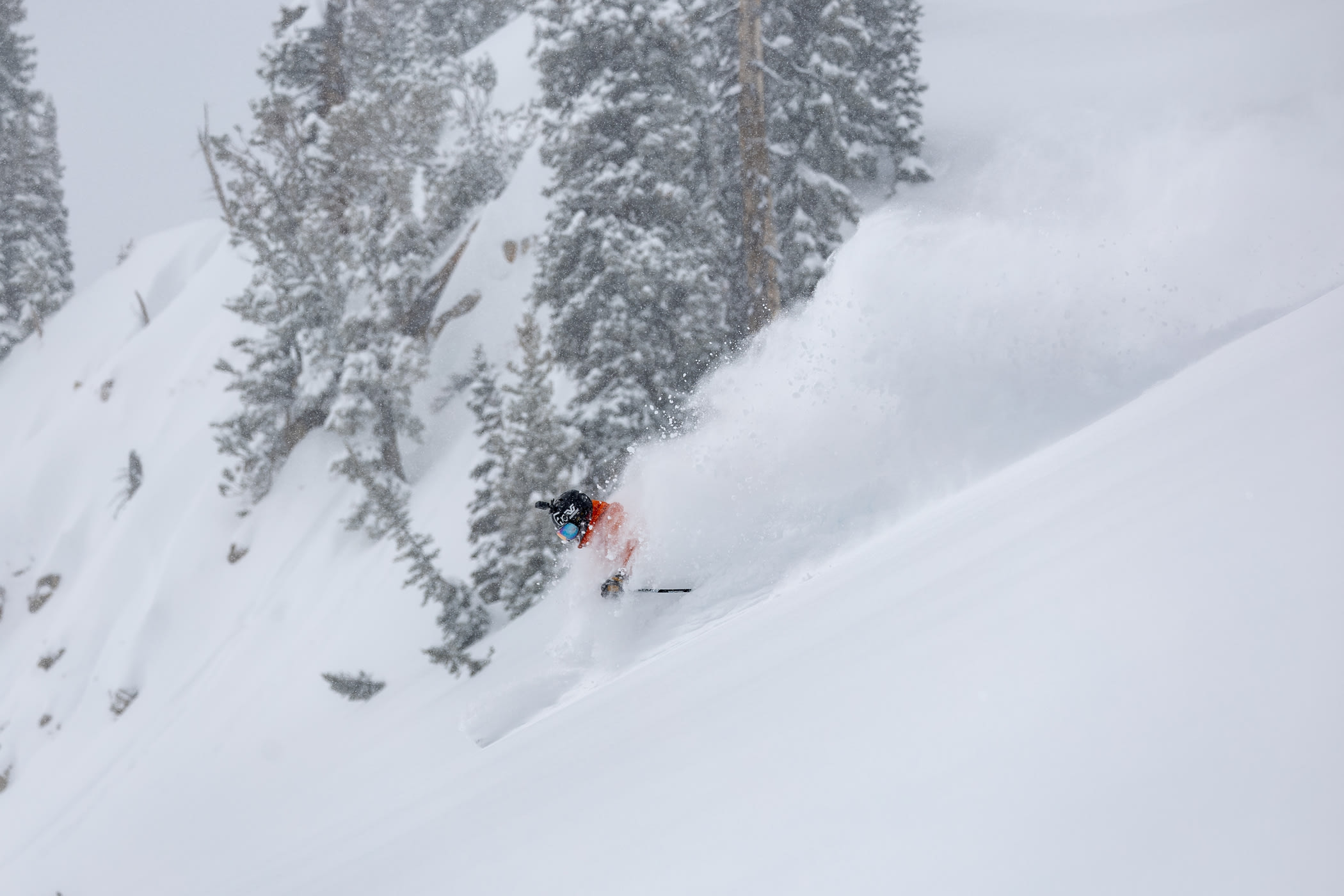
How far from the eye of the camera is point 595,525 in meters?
8.41

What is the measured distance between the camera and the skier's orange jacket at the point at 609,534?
27.6 feet

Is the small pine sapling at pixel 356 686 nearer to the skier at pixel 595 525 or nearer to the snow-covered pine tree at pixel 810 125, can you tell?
the skier at pixel 595 525

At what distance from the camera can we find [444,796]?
18.0ft

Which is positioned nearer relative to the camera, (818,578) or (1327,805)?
(1327,805)

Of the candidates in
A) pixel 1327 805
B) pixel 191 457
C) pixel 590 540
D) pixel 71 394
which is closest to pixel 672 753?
pixel 1327 805

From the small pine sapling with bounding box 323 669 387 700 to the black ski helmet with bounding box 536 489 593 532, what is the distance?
949cm

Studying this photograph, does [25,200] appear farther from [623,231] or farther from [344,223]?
[623,231]

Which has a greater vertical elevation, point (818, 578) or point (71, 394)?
point (71, 394)

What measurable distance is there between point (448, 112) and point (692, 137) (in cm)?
1788

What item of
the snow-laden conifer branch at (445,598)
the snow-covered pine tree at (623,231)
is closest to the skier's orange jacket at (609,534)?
the snow-laden conifer branch at (445,598)

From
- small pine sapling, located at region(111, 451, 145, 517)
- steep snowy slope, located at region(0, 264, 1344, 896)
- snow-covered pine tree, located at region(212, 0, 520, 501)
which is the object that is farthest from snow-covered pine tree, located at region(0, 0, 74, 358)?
steep snowy slope, located at region(0, 264, 1344, 896)

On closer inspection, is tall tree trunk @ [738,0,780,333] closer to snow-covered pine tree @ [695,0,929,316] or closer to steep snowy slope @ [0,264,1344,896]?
snow-covered pine tree @ [695,0,929,316]

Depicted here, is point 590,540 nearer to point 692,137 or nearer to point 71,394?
point 692,137

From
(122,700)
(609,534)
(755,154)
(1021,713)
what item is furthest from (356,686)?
(1021,713)
